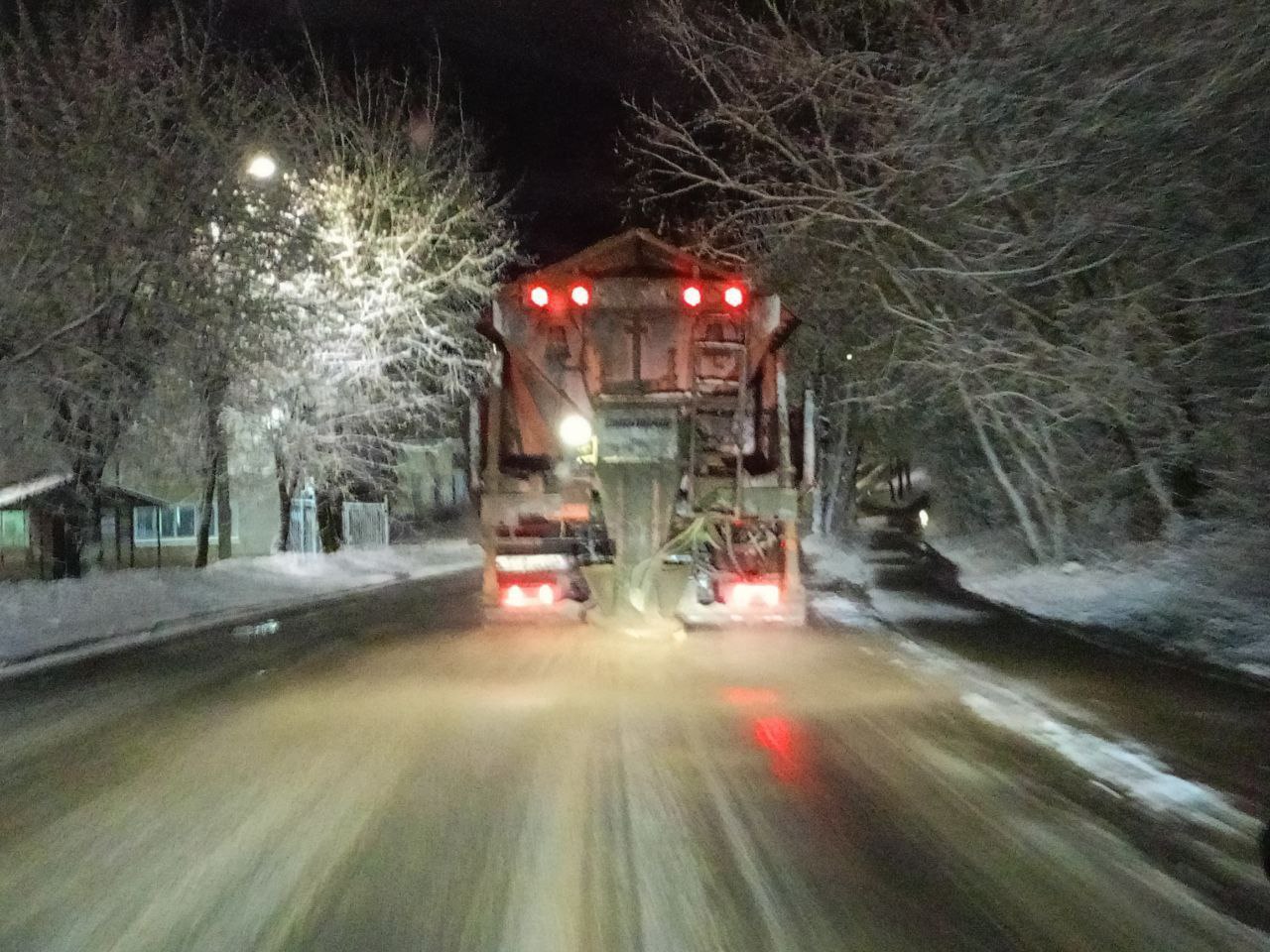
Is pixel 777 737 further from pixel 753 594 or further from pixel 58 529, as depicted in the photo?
pixel 58 529

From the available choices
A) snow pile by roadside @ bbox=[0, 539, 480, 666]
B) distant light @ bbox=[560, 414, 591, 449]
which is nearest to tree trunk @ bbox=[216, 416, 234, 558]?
snow pile by roadside @ bbox=[0, 539, 480, 666]

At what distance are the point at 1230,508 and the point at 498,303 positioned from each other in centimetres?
1211

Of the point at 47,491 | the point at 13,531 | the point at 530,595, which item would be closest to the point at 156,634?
the point at 530,595

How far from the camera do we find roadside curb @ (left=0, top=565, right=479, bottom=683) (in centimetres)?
1511

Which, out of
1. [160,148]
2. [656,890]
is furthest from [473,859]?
[160,148]

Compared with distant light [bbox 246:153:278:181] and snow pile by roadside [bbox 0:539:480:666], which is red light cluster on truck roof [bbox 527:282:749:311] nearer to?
snow pile by roadside [bbox 0:539:480:666]

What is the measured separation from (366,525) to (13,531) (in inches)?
459

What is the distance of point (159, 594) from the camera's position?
72.7 feet

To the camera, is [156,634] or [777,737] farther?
[156,634]

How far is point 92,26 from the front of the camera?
17.8 metres

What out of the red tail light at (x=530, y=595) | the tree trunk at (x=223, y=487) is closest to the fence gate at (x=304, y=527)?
the tree trunk at (x=223, y=487)

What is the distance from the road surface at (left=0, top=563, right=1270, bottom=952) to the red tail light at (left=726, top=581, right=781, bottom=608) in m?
1.92

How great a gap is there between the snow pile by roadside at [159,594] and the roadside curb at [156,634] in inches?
2.3

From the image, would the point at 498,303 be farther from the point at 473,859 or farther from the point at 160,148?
the point at 473,859
